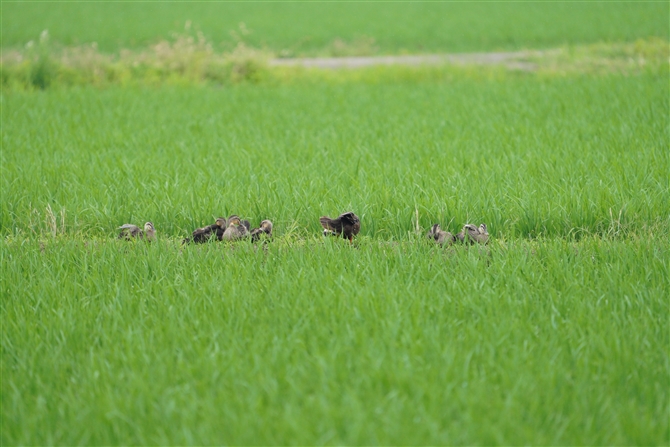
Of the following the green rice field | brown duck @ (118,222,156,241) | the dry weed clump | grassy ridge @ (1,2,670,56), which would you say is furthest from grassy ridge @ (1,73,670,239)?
grassy ridge @ (1,2,670,56)

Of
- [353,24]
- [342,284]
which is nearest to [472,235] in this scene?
[342,284]

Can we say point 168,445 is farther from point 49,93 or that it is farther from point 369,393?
point 49,93

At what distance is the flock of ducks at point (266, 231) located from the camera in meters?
3.52

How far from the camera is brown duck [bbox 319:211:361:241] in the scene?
3.61 m

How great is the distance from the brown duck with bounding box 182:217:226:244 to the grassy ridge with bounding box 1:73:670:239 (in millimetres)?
285

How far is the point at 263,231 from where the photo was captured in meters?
3.70

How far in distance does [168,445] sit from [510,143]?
4260 mm

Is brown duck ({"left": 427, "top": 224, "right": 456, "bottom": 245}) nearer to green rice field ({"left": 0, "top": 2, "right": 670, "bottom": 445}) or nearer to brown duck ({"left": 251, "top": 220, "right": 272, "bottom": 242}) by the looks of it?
green rice field ({"left": 0, "top": 2, "right": 670, "bottom": 445})

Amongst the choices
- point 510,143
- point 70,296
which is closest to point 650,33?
point 510,143

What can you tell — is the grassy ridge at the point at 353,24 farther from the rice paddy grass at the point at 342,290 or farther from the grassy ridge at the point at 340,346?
the grassy ridge at the point at 340,346

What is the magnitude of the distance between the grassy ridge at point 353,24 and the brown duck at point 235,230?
11.4 meters

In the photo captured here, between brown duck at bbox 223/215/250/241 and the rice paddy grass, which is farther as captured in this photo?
brown duck at bbox 223/215/250/241

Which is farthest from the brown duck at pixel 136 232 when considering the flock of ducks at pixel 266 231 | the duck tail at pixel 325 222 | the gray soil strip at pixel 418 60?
the gray soil strip at pixel 418 60

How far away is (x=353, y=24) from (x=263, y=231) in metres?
15.7
